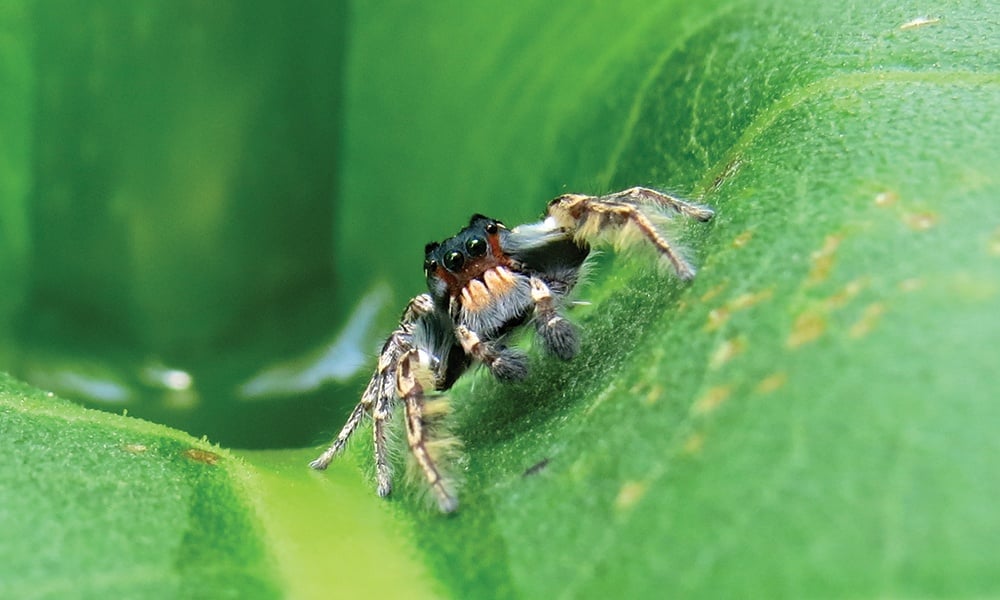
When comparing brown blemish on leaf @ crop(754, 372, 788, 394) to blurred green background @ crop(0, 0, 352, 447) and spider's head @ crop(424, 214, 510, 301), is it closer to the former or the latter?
spider's head @ crop(424, 214, 510, 301)

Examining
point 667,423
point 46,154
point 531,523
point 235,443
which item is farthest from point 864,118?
point 46,154

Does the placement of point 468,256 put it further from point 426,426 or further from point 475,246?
point 426,426

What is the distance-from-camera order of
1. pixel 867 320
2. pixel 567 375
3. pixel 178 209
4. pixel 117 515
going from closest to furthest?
1. pixel 867 320
2. pixel 117 515
3. pixel 567 375
4. pixel 178 209

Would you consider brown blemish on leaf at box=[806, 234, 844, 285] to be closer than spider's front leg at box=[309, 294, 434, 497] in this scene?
Yes

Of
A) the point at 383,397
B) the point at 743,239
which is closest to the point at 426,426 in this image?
the point at 383,397

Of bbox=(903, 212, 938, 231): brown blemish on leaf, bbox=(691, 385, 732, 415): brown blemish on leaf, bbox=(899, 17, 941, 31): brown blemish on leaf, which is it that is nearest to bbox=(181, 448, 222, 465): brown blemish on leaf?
bbox=(691, 385, 732, 415): brown blemish on leaf

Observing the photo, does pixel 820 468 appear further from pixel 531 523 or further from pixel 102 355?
pixel 102 355
